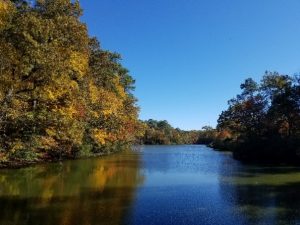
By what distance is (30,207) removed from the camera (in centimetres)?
1717

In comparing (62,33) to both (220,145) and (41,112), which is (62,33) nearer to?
(41,112)

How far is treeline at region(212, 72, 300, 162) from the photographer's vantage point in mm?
46031

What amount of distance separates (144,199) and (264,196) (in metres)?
6.43

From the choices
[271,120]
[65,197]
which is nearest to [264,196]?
[65,197]

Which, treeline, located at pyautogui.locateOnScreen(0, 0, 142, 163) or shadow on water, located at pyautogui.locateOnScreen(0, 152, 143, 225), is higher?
treeline, located at pyautogui.locateOnScreen(0, 0, 142, 163)

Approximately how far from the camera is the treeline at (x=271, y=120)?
4603cm

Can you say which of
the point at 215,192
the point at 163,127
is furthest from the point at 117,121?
the point at 163,127

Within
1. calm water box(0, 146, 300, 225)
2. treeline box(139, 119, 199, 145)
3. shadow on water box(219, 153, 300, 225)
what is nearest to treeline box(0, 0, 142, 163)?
calm water box(0, 146, 300, 225)

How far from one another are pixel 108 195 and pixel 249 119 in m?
45.1

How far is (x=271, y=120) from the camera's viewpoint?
52.1 m

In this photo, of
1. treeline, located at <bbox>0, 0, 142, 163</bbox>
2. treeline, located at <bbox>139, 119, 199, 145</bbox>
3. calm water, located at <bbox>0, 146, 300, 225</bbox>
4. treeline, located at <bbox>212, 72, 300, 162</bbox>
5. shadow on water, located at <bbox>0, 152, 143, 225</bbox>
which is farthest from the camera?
treeline, located at <bbox>139, 119, 199, 145</bbox>

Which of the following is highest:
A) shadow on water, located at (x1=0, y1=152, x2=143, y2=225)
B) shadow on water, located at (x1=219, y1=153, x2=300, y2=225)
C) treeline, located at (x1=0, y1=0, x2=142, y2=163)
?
treeline, located at (x1=0, y1=0, x2=142, y2=163)

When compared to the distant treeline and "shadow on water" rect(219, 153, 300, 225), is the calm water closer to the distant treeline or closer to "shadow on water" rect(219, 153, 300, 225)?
"shadow on water" rect(219, 153, 300, 225)

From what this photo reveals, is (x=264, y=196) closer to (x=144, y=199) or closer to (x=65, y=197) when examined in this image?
(x=144, y=199)
